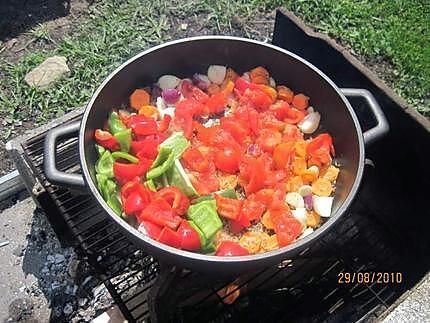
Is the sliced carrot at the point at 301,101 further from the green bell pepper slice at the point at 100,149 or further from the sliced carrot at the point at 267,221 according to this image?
the green bell pepper slice at the point at 100,149

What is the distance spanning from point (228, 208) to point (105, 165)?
62 cm

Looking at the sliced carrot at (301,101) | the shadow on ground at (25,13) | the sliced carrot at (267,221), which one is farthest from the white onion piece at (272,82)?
the shadow on ground at (25,13)

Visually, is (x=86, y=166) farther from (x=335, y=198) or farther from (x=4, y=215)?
(x=4, y=215)

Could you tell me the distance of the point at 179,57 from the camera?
2.68 meters

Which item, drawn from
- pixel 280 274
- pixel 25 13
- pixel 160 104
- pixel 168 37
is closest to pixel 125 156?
pixel 160 104

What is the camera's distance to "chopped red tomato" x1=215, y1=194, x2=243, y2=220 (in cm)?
216

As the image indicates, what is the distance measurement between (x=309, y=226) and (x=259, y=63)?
97 cm

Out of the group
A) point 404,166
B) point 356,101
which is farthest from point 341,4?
point 404,166

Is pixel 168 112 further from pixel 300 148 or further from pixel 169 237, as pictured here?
pixel 169 237

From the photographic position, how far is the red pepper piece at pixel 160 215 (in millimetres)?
2053

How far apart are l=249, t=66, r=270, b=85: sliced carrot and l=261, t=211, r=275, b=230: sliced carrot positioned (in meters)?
0.82

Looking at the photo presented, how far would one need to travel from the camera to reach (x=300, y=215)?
2254mm

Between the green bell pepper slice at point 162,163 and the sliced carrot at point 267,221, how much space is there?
19.2 inches

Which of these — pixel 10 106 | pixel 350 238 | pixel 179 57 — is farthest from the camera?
pixel 10 106
